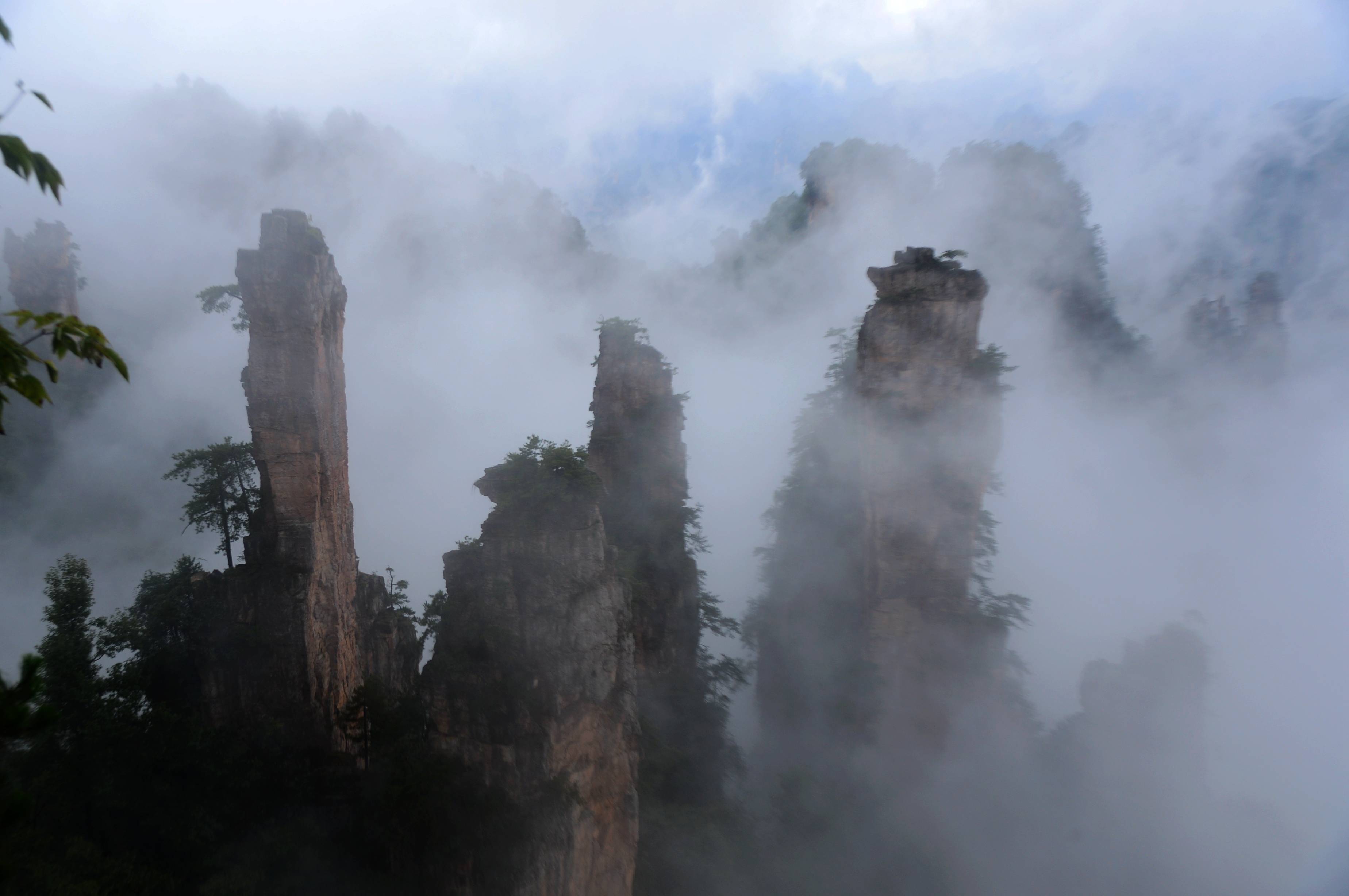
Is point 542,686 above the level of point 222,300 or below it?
below

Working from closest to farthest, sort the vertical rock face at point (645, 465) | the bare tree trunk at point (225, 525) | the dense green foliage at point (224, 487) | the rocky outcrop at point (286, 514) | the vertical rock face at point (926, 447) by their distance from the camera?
the rocky outcrop at point (286, 514)
the vertical rock face at point (926, 447)
the dense green foliage at point (224, 487)
the bare tree trunk at point (225, 525)
the vertical rock face at point (645, 465)

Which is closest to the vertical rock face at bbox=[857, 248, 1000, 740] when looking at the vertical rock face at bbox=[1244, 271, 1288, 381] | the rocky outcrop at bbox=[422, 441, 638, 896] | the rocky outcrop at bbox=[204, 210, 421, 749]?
the rocky outcrop at bbox=[422, 441, 638, 896]

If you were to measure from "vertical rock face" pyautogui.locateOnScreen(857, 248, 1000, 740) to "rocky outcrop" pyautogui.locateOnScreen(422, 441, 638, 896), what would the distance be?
9770mm

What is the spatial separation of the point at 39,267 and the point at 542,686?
43907 mm

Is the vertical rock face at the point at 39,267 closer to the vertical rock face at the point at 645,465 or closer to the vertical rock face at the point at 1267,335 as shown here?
the vertical rock face at the point at 645,465

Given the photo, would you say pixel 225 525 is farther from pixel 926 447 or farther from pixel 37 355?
pixel 926 447

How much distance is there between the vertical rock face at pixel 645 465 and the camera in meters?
24.5

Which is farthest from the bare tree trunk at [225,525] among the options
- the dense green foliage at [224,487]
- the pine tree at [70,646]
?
the pine tree at [70,646]

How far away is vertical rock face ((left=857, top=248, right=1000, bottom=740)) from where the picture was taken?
1892 centimetres

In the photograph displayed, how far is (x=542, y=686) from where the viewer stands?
13.1 m

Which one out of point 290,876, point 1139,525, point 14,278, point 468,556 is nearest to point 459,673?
point 468,556

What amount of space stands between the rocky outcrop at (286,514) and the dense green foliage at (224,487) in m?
3.03

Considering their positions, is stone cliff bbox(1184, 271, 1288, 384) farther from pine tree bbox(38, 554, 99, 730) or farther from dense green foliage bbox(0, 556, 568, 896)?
pine tree bbox(38, 554, 99, 730)

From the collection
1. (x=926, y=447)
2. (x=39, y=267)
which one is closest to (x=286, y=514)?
(x=926, y=447)
